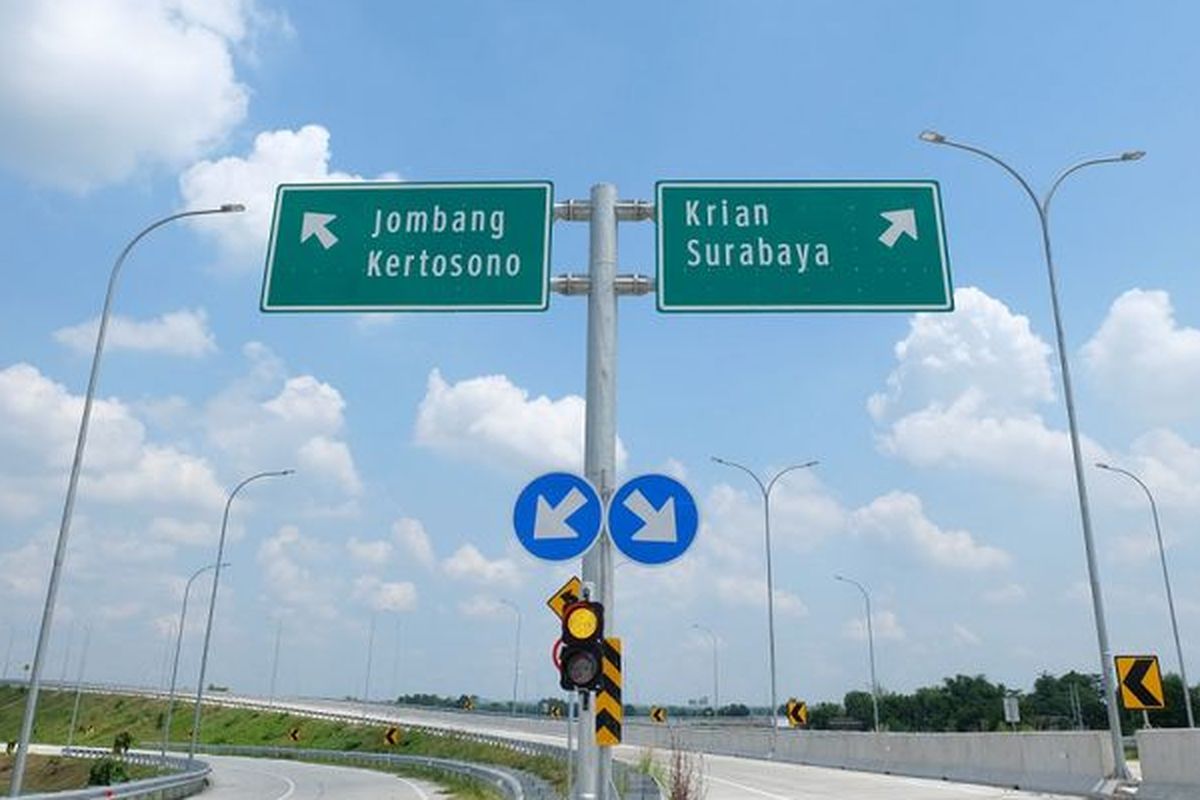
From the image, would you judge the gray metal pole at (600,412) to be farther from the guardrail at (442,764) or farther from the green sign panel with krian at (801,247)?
the guardrail at (442,764)

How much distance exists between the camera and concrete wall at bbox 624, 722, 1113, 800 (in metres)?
19.6

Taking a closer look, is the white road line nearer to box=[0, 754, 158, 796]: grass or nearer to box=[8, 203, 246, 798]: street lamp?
box=[8, 203, 246, 798]: street lamp

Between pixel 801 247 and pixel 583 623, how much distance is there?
3.71m

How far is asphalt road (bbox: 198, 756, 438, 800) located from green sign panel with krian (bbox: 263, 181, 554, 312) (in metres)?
28.5

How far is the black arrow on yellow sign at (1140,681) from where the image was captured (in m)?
15.6

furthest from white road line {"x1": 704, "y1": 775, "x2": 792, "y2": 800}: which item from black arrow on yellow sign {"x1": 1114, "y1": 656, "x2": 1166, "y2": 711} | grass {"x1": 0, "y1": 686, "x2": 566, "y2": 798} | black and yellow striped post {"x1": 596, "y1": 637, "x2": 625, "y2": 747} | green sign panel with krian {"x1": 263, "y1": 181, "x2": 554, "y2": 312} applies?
green sign panel with krian {"x1": 263, "y1": 181, "x2": 554, "y2": 312}

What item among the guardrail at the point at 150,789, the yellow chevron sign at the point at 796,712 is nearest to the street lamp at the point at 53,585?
the guardrail at the point at 150,789

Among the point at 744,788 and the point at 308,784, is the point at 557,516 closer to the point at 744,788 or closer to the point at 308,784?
the point at 744,788

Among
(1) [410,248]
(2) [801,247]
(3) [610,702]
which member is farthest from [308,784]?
(2) [801,247]

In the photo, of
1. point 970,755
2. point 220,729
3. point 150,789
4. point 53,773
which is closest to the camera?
point 970,755

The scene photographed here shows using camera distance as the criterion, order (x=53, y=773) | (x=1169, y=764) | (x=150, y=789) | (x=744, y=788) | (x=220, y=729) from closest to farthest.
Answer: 1. (x=1169, y=764)
2. (x=744, y=788)
3. (x=150, y=789)
4. (x=53, y=773)
5. (x=220, y=729)

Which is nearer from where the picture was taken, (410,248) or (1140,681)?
(410,248)

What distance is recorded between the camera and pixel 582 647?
274 inches

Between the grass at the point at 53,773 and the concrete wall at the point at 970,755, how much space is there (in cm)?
3376
